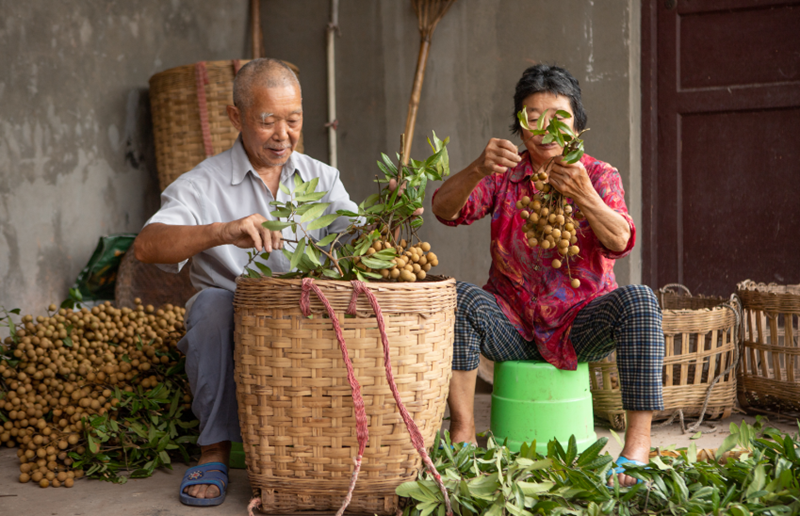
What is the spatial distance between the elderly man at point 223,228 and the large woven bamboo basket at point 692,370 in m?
1.22

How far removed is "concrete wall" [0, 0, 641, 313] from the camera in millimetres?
3049

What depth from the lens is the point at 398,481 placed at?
169 cm

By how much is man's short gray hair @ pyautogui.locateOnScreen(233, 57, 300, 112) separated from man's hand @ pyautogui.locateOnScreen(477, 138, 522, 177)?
1.99 feet

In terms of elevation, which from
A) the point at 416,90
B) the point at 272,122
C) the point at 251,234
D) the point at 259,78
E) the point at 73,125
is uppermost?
the point at 416,90

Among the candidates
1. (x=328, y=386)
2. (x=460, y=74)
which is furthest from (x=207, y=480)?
(x=460, y=74)

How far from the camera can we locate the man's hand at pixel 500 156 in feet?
6.36

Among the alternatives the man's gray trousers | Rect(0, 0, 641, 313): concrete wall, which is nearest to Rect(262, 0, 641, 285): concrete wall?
Rect(0, 0, 641, 313): concrete wall

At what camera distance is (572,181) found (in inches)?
74.6

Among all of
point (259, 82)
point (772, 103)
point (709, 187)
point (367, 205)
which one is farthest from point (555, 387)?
point (772, 103)

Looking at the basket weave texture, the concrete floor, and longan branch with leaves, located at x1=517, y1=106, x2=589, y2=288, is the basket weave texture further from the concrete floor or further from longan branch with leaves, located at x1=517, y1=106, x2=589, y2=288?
longan branch with leaves, located at x1=517, y1=106, x2=589, y2=288

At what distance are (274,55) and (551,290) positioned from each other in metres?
2.83

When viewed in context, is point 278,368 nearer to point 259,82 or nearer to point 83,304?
point 259,82

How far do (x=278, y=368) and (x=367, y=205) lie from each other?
53 centimetres

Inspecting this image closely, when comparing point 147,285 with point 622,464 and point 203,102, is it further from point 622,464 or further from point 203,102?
point 622,464
